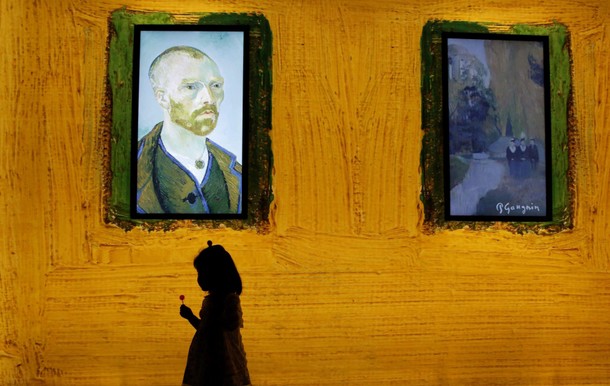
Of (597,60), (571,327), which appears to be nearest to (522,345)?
(571,327)

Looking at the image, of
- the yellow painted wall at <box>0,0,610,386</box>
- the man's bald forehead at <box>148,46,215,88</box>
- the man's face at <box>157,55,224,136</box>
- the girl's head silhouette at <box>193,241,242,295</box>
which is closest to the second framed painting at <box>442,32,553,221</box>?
the yellow painted wall at <box>0,0,610,386</box>

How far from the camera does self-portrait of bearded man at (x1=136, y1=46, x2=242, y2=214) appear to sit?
4180 mm

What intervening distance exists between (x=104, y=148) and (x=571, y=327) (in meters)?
3.06

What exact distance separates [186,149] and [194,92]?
353 millimetres

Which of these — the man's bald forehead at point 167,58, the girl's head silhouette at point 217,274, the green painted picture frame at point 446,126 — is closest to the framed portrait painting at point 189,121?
the man's bald forehead at point 167,58

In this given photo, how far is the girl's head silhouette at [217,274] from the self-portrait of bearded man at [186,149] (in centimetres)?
102

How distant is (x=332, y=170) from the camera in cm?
425

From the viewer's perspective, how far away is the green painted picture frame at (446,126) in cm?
427

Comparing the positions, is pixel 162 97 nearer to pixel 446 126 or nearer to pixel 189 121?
pixel 189 121

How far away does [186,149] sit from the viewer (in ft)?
13.8

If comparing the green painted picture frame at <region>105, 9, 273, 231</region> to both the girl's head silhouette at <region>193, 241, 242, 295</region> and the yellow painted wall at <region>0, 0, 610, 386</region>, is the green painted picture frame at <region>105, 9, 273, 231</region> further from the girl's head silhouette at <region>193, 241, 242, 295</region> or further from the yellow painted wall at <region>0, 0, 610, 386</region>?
the girl's head silhouette at <region>193, 241, 242, 295</region>

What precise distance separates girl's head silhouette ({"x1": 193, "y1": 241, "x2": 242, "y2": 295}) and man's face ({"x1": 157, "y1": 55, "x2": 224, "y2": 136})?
1248mm

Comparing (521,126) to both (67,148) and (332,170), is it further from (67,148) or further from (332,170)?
(67,148)

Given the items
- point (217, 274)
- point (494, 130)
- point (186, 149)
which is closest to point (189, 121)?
point (186, 149)
